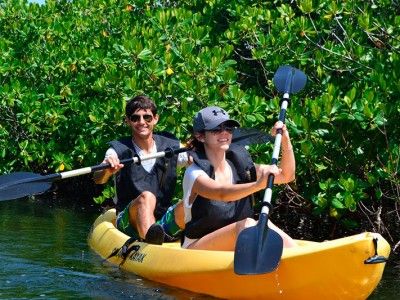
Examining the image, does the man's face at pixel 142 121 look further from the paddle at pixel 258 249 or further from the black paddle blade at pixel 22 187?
the paddle at pixel 258 249

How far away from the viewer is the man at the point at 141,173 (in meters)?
6.69

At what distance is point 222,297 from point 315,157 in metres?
2.28

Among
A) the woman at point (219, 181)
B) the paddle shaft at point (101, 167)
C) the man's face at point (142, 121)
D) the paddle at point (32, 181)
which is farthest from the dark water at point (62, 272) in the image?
the man's face at point (142, 121)

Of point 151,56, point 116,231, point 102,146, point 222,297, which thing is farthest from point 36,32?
point 222,297

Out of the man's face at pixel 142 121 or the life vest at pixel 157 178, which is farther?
the life vest at pixel 157 178

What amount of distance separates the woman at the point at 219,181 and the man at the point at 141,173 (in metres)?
1.12

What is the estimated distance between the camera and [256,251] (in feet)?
15.9

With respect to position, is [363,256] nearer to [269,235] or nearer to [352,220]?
[269,235]

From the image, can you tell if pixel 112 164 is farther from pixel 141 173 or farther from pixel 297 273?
pixel 297 273

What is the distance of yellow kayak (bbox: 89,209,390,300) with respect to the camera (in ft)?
15.7

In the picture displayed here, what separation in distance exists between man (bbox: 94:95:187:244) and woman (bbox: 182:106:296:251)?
3.68 ft

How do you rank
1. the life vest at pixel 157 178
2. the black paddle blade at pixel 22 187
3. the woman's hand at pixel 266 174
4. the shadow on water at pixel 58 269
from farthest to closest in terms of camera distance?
the life vest at pixel 157 178, the black paddle blade at pixel 22 187, the shadow on water at pixel 58 269, the woman's hand at pixel 266 174

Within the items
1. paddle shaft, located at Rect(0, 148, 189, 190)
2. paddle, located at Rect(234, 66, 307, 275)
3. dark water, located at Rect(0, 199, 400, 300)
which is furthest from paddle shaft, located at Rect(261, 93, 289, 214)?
paddle shaft, located at Rect(0, 148, 189, 190)

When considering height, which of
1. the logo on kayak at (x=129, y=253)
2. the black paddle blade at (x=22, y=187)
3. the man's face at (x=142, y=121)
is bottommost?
the logo on kayak at (x=129, y=253)
